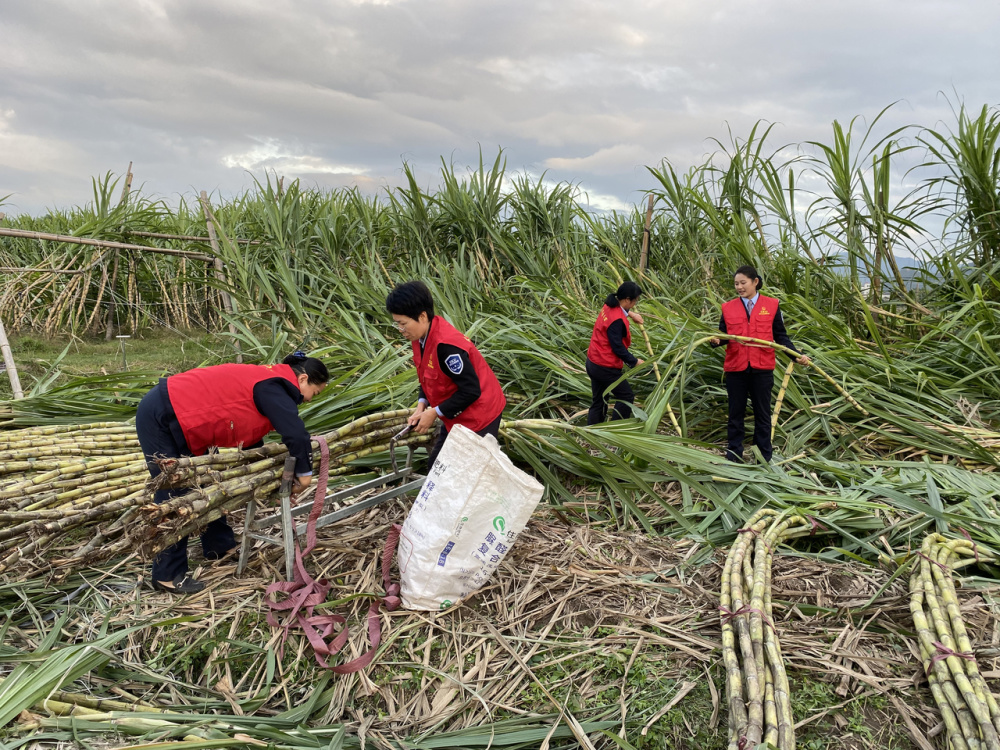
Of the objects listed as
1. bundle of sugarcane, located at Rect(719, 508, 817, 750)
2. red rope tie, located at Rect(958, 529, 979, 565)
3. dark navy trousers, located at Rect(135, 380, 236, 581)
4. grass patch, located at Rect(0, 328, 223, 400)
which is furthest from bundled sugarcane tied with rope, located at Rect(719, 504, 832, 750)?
grass patch, located at Rect(0, 328, 223, 400)

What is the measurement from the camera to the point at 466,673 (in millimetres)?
1841

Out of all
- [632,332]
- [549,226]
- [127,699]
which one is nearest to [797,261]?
A: [632,332]

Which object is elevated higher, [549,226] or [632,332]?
[549,226]

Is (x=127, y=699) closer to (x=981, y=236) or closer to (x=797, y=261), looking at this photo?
(x=797, y=261)

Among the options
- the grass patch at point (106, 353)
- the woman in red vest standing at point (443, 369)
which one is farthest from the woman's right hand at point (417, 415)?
the grass patch at point (106, 353)

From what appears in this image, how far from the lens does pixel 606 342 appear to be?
3729 millimetres

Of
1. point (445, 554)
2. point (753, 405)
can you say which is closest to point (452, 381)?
point (445, 554)

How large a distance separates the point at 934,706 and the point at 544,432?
1768 millimetres

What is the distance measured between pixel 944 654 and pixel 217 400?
2349 mm

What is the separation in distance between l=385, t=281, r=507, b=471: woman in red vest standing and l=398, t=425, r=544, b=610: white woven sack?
0.39 m

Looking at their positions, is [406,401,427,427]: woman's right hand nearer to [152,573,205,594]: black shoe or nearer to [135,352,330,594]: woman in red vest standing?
[135,352,330,594]: woman in red vest standing

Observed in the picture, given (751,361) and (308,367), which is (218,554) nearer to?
(308,367)

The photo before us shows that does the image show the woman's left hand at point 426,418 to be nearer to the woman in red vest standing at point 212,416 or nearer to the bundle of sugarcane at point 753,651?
the woman in red vest standing at point 212,416

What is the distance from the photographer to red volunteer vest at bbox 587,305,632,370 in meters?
3.69
